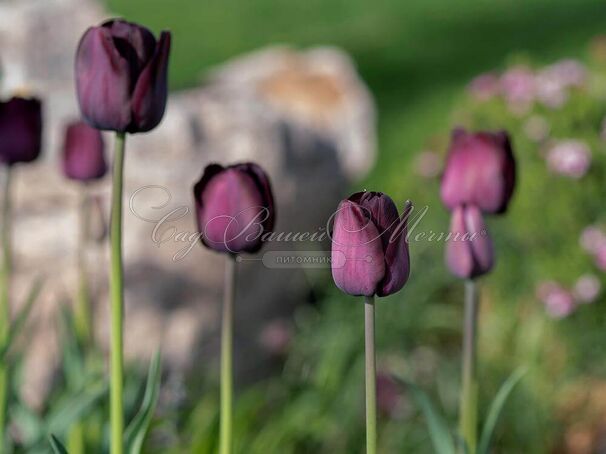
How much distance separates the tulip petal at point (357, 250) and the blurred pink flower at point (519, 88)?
8.89 feet

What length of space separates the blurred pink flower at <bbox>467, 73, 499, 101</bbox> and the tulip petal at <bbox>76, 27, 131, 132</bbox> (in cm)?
275

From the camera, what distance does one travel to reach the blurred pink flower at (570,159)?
3.34m

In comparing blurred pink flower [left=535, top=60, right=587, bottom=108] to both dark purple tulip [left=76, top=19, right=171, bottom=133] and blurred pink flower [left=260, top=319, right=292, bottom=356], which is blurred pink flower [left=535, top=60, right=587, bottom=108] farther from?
dark purple tulip [left=76, top=19, right=171, bottom=133]

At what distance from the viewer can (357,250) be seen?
1144mm

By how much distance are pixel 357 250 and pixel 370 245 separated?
0.02m

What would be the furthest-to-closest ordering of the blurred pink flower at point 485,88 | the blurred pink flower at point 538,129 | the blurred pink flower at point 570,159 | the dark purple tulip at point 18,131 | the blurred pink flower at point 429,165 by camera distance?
the blurred pink flower at point 429,165 < the blurred pink flower at point 485,88 < the blurred pink flower at point 538,129 < the blurred pink flower at point 570,159 < the dark purple tulip at point 18,131

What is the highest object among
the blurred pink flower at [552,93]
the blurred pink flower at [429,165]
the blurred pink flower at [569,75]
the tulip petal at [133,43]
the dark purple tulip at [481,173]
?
the blurred pink flower at [569,75]

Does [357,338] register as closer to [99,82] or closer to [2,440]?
[2,440]

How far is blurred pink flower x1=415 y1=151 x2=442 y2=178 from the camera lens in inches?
159

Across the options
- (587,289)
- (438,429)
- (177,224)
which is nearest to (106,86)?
(438,429)

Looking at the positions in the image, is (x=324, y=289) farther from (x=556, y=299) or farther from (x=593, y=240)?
(x=593, y=240)

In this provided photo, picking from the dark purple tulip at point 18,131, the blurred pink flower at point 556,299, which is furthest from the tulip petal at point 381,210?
the blurred pink flower at point 556,299

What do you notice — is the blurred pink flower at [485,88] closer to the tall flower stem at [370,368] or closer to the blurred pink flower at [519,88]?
the blurred pink flower at [519,88]

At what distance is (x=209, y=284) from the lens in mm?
3264
